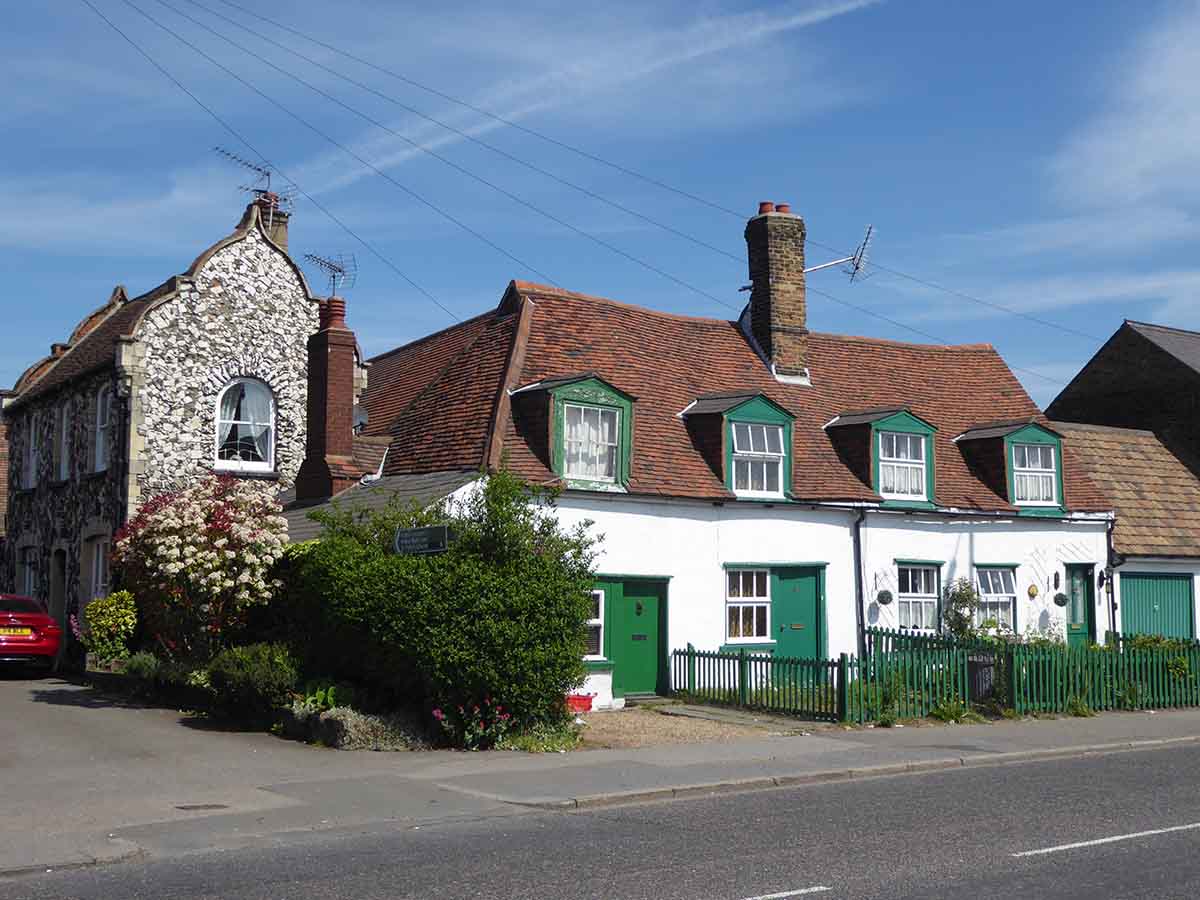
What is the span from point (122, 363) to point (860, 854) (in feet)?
61.3

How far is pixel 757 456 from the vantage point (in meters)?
23.2

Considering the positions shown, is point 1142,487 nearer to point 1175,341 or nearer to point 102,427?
point 1175,341

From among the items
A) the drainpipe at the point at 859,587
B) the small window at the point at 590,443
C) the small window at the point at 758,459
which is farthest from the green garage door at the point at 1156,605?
the small window at the point at 590,443

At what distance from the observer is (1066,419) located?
3753 cm

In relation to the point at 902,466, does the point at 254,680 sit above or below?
below

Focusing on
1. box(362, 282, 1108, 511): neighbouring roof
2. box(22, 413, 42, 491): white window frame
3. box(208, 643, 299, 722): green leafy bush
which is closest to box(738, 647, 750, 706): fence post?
box(362, 282, 1108, 511): neighbouring roof

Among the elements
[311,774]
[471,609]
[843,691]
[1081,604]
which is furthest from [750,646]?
[311,774]

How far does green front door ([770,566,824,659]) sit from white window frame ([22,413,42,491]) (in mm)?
17599

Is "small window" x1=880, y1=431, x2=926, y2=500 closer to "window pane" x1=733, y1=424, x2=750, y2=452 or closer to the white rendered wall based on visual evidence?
the white rendered wall

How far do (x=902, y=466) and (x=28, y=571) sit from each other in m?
20.4

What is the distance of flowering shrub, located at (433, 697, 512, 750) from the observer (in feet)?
51.6

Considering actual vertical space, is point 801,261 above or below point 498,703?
above

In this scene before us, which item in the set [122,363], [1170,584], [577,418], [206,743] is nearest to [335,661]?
[206,743]

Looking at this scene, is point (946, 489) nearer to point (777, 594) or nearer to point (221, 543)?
point (777, 594)
